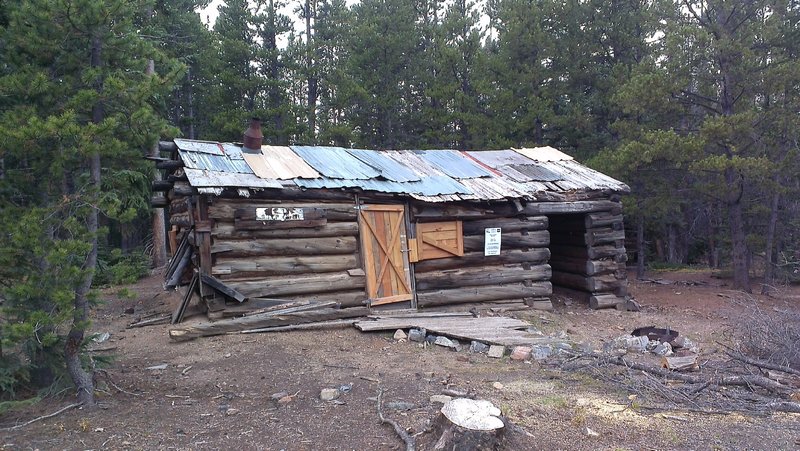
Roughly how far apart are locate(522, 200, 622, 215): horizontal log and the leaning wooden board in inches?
119

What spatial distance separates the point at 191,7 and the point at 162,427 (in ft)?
82.8

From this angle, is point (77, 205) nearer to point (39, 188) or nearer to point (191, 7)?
point (39, 188)

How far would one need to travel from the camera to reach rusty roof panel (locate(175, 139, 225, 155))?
10336 millimetres

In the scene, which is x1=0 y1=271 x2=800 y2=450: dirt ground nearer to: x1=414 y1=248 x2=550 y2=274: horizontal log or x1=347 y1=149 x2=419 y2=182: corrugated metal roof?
x1=414 y1=248 x2=550 y2=274: horizontal log

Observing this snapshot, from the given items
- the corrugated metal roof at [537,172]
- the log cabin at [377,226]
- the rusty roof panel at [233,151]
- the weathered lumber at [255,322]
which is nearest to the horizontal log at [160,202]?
the log cabin at [377,226]

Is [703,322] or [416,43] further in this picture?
[416,43]

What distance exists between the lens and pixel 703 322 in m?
11.8

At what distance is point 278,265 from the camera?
387 inches

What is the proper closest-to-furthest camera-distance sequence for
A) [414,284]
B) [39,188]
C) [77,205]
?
[77,205] → [39,188] → [414,284]

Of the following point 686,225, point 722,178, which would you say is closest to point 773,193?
point 722,178

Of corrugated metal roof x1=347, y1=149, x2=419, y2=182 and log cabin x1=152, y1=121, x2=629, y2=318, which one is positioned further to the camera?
corrugated metal roof x1=347, y1=149, x2=419, y2=182

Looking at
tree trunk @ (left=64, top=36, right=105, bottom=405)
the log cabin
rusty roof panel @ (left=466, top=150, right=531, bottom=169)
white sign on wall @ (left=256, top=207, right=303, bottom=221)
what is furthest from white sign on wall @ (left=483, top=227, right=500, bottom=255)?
tree trunk @ (left=64, top=36, right=105, bottom=405)

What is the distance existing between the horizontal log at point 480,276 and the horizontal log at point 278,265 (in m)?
1.68

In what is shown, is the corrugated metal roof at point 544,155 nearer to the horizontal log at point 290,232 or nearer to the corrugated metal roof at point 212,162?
the horizontal log at point 290,232
